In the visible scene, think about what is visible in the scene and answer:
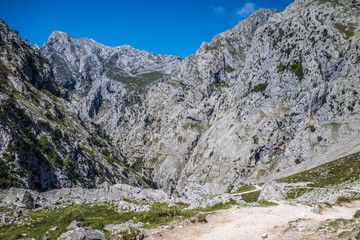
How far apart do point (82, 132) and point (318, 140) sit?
140282mm

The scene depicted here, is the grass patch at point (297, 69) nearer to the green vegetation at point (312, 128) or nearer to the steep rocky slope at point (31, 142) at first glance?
the green vegetation at point (312, 128)

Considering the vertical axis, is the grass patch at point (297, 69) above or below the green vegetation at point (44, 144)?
above

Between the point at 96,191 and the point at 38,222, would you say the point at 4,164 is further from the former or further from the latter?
the point at 38,222

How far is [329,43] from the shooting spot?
484 ft

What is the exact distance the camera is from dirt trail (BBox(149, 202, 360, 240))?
15.7 meters

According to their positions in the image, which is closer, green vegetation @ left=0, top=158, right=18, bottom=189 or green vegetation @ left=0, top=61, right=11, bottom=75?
green vegetation @ left=0, top=158, right=18, bottom=189

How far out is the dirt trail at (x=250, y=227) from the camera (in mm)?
15673

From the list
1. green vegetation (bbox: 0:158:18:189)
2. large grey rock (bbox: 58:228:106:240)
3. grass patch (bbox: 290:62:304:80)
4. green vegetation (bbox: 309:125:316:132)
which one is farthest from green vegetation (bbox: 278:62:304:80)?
large grey rock (bbox: 58:228:106:240)

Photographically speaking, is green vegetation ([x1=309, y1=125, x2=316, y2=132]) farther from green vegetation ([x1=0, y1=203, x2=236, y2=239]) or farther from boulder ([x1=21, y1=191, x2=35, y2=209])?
boulder ([x1=21, y1=191, x2=35, y2=209])

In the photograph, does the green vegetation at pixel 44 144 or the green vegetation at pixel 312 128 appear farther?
the green vegetation at pixel 312 128

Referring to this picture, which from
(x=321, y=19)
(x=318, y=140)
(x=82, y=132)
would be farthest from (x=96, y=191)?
(x=321, y=19)

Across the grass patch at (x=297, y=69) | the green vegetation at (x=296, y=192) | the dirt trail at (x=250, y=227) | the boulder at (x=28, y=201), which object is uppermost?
the grass patch at (x=297, y=69)

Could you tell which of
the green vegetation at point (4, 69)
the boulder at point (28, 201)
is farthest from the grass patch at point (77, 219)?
the green vegetation at point (4, 69)

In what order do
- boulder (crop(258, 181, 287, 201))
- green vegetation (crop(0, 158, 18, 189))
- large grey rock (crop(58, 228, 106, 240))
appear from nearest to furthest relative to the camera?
large grey rock (crop(58, 228, 106, 240)) < boulder (crop(258, 181, 287, 201)) < green vegetation (crop(0, 158, 18, 189))
